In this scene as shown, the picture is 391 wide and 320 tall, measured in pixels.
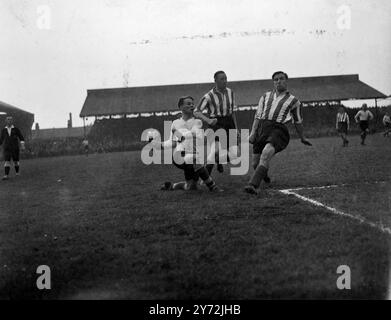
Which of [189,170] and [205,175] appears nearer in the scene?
[205,175]

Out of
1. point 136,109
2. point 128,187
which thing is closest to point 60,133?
point 136,109

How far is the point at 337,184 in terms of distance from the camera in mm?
7191

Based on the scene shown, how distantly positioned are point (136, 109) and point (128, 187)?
98.6ft

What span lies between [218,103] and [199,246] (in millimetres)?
4904

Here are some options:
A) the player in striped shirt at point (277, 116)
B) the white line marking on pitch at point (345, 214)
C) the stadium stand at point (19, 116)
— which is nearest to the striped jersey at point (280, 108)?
the player in striped shirt at point (277, 116)

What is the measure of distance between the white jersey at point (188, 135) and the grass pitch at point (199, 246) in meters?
0.72

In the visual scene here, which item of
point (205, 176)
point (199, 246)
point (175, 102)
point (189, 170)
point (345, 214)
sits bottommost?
point (199, 246)

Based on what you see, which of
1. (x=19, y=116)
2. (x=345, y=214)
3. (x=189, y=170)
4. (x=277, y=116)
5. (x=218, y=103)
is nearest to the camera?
(x=345, y=214)

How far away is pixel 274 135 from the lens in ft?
22.2

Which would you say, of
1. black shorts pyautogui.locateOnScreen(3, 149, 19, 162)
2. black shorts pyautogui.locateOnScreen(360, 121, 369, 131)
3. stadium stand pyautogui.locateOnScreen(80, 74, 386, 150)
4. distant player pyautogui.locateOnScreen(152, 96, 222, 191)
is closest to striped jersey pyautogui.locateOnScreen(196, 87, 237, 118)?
distant player pyautogui.locateOnScreen(152, 96, 222, 191)

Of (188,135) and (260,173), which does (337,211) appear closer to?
(260,173)

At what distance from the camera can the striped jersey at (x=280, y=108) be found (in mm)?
6891

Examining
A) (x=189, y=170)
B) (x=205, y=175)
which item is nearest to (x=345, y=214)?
(x=205, y=175)
